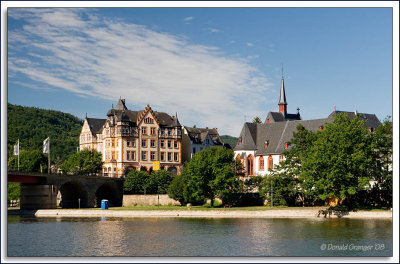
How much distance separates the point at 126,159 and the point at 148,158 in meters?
4.50

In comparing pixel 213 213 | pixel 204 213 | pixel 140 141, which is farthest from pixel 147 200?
pixel 213 213

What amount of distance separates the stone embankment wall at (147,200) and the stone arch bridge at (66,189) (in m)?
3.75

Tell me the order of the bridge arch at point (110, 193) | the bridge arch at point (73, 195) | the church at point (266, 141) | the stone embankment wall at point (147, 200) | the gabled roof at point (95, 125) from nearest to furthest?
1. the stone embankment wall at point (147, 200)
2. the bridge arch at point (73, 195)
3. the church at point (266, 141)
4. the bridge arch at point (110, 193)
5. the gabled roof at point (95, 125)

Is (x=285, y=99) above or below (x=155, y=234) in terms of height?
above

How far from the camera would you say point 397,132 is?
93.5ft

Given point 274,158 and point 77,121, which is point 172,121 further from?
point 77,121

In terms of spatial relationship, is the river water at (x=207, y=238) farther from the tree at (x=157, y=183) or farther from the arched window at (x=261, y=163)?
the arched window at (x=261, y=163)

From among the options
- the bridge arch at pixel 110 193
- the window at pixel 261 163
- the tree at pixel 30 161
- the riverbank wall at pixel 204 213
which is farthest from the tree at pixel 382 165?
the tree at pixel 30 161

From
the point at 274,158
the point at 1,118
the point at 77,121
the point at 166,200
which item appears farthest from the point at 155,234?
the point at 77,121

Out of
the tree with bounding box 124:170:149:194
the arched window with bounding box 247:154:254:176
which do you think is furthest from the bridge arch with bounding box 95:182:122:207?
the arched window with bounding box 247:154:254:176

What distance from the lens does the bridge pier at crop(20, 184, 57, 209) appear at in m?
87.8

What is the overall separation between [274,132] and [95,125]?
4159cm

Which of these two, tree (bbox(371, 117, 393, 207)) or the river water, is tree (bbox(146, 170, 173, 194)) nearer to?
the river water

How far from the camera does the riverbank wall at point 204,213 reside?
6575cm
